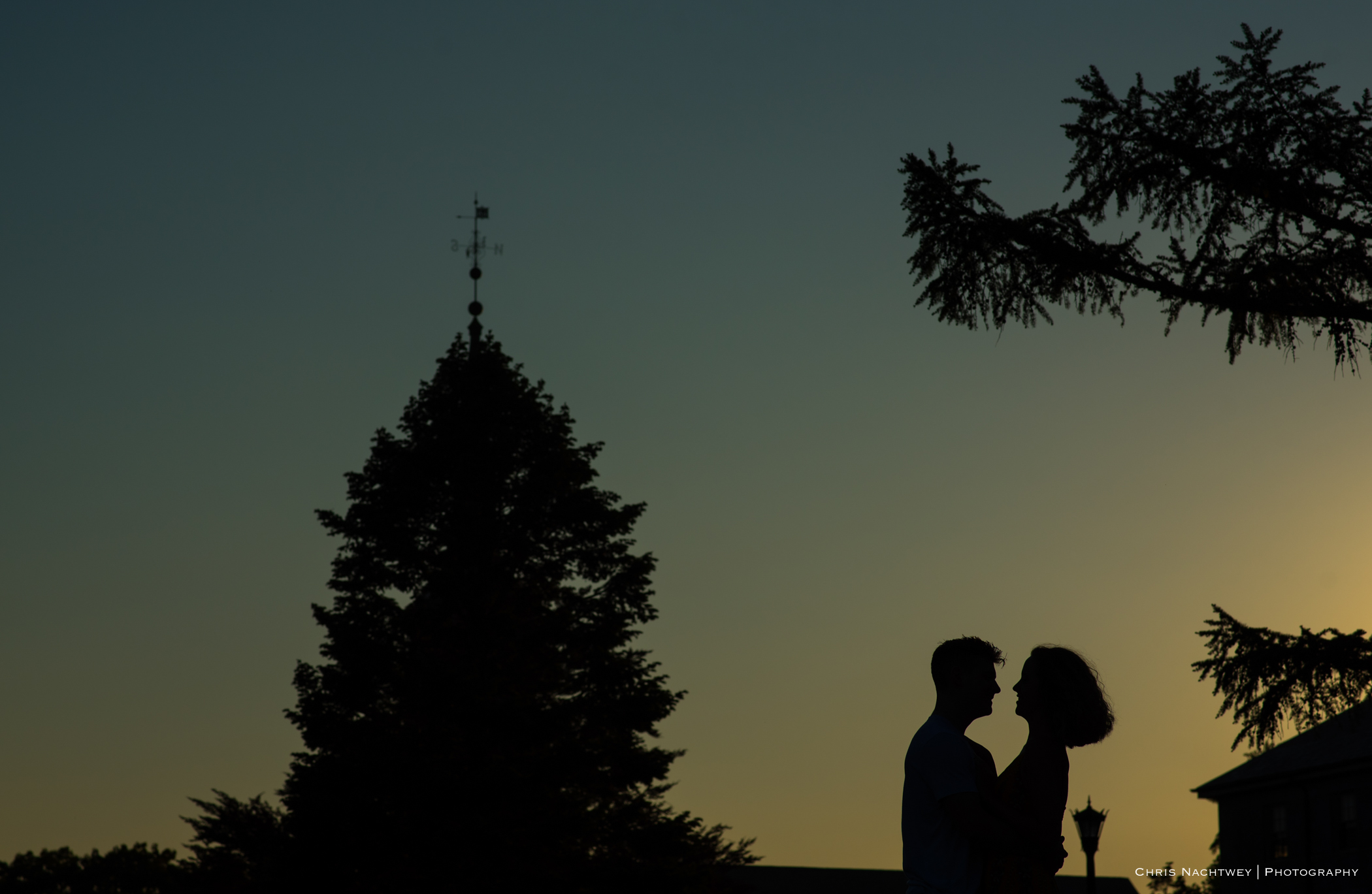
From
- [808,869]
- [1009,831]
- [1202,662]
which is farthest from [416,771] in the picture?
[808,869]

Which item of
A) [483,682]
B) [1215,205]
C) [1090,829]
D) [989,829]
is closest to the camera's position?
[989,829]

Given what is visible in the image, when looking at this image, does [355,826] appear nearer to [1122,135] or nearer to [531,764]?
[531,764]

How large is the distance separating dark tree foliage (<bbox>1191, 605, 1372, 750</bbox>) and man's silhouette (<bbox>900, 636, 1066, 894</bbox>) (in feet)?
29.1

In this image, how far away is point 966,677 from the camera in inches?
207

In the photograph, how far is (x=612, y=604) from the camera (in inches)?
1281

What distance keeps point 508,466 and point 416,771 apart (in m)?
9.22

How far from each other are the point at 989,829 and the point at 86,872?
343 ft

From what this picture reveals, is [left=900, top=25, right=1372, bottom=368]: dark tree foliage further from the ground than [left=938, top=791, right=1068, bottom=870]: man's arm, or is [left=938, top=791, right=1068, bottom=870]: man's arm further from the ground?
[left=900, top=25, right=1372, bottom=368]: dark tree foliage

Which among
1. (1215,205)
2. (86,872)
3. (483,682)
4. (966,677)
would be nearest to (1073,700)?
(966,677)

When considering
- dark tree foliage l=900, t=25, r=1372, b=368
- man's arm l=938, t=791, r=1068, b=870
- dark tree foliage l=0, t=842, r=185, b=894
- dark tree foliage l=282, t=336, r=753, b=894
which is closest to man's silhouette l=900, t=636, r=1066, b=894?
man's arm l=938, t=791, r=1068, b=870

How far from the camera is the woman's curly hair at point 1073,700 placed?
5008 mm

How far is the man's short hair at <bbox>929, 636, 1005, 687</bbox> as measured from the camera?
17.3ft

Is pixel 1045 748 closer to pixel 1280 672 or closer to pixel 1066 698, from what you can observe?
pixel 1066 698

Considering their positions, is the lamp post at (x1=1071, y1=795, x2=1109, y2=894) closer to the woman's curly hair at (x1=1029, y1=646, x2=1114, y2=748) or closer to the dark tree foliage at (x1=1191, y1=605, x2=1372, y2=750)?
the dark tree foliage at (x1=1191, y1=605, x2=1372, y2=750)
